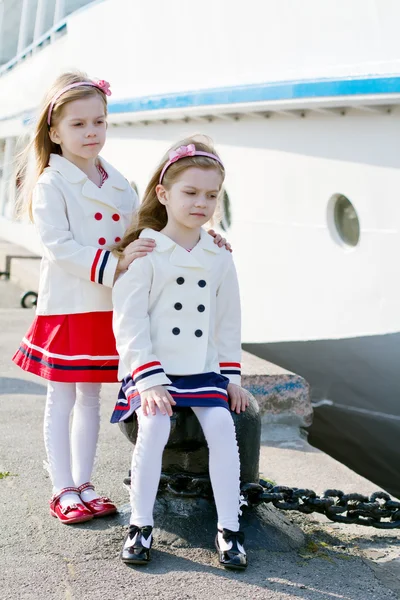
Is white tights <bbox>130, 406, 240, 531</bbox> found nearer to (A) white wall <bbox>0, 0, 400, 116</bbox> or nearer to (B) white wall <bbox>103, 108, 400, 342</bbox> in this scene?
(A) white wall <bbox>0, 0, 400, 116</bbox>

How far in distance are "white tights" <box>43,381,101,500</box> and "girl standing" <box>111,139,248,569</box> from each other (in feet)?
0.94

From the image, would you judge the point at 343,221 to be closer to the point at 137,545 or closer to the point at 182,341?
the point at 182,341

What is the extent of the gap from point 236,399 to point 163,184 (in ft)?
2.42

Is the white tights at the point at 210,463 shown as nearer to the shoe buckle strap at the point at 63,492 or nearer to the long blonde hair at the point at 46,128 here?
the shoe buckle strap at the point at 63,492

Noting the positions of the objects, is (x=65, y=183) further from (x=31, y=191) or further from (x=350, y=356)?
(x=350, y=356)

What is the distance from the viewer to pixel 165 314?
2.75 metres

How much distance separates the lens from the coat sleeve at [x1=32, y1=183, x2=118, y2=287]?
286cm

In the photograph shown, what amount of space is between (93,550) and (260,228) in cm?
377

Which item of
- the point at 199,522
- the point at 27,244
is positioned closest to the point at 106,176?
the point at 199,522

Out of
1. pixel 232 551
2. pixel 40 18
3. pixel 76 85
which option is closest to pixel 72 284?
pixel 76 85

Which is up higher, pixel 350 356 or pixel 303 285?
pixel 303 285

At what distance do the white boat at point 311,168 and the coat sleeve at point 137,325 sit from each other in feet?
5.93

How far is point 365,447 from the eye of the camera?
248 inches

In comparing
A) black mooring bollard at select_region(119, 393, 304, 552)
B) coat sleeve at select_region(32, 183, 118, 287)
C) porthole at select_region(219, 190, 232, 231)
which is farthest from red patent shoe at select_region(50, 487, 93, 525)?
porthole at select_region(219, 190, 232, 231)
